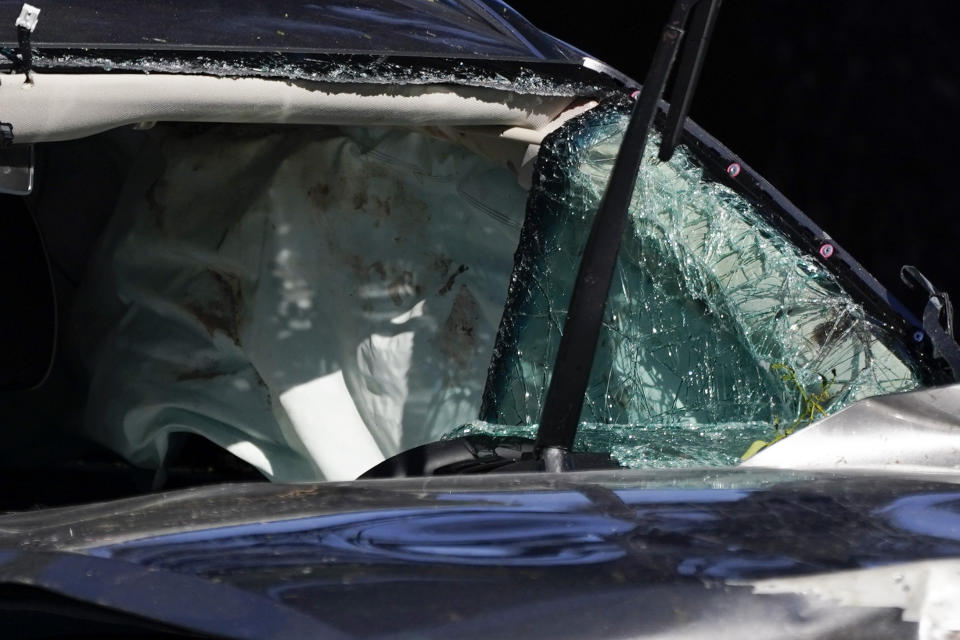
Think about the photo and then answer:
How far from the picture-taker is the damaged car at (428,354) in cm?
89

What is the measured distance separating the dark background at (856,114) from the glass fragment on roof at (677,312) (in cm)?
331

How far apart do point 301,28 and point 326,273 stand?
621 mm

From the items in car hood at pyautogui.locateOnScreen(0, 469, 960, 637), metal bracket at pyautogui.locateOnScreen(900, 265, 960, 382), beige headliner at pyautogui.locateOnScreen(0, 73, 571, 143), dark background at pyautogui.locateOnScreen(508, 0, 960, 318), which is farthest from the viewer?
dark background at pyautogui.locateOnScreen(508, 0, 960, 318)

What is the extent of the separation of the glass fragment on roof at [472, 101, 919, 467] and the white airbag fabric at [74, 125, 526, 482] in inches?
6.6

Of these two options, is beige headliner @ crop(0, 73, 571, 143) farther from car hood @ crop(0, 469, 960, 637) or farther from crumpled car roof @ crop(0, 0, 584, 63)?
car hood @ crop(0, 469, 960, 637)

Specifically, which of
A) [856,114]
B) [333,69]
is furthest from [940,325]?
[856,114]

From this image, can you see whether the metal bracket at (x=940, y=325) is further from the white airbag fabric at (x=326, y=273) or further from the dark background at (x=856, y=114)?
the dark background at (x=856, y=114)

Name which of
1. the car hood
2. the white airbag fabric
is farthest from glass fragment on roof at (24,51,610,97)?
the car hood

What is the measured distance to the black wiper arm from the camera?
4.89ft

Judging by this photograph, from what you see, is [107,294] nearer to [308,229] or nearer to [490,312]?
[308,229]

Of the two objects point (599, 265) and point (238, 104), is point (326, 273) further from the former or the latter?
point (599, 265)

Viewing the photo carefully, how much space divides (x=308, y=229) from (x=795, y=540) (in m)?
1.41

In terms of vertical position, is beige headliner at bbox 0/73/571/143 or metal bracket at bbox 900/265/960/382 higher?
beige headliner at bbox 0/73/571/143

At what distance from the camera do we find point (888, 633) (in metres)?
0.85
